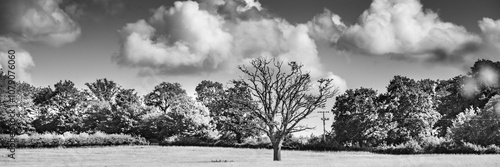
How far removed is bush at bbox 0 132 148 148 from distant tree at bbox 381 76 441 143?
42.0 metres

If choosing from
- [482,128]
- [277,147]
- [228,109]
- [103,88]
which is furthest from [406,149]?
[103,88]

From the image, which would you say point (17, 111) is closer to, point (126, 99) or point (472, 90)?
point (126, 99)

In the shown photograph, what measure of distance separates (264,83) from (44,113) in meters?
70.1

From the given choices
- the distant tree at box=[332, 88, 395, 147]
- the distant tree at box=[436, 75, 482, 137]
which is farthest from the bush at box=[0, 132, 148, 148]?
the distant tree at box=[436, 75, 482, 137]

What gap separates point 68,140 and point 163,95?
25.6 m

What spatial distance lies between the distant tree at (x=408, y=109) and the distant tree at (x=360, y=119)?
148 centimetres

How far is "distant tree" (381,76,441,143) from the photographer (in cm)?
7844

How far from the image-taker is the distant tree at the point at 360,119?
7976 centimetres

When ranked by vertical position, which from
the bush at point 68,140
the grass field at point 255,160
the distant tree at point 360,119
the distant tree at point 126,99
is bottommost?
the grass field at point 255,160

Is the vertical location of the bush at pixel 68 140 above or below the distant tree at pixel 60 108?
below

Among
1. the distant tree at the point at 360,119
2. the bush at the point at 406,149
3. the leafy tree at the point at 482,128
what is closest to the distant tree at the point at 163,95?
the distant tree at the point at 360,119

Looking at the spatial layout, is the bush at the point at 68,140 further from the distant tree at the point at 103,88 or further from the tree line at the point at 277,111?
the distant tree at the point at 103,88

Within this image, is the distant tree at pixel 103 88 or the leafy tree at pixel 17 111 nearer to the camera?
the leafy tree at pixel 17 111

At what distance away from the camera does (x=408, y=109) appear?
80.3 metres
